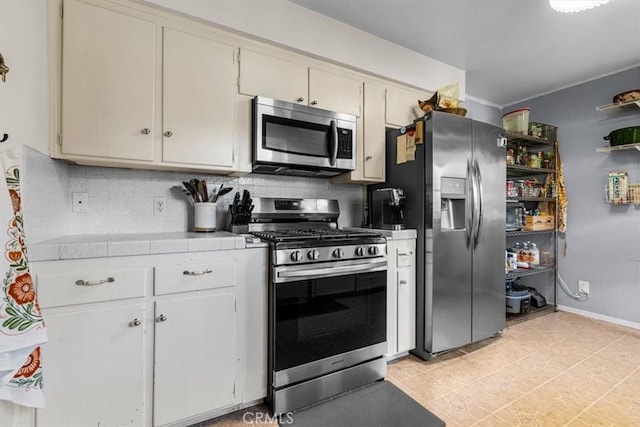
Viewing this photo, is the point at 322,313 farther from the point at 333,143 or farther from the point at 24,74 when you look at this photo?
the point at 24,74

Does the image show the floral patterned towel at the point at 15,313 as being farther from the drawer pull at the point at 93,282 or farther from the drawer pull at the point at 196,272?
the drawer pull at the point at 196,272

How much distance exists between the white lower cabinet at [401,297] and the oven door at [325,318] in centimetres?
16

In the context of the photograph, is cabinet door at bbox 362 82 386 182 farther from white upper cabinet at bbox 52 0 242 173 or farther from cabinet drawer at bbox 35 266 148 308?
cabinet drawer at bbox 35 266 148 308

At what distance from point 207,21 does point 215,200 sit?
1.14 m

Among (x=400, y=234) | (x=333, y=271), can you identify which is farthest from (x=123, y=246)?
(x=400, y=234)

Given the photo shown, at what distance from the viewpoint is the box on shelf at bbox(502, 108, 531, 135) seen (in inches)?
132

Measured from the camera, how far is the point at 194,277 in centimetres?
161

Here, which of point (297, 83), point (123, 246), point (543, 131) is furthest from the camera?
point (543, 131)

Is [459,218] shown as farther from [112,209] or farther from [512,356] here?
[112,209]

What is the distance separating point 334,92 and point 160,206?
61.4 inches

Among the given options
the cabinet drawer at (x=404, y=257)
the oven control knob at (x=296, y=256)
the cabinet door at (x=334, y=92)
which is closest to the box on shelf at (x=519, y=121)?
the cabinet door at (x=334, y=92)

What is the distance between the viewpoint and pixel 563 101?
3.62 metres

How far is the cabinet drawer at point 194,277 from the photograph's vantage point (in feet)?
5.04

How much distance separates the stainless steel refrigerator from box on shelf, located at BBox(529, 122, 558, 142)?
116 cm
